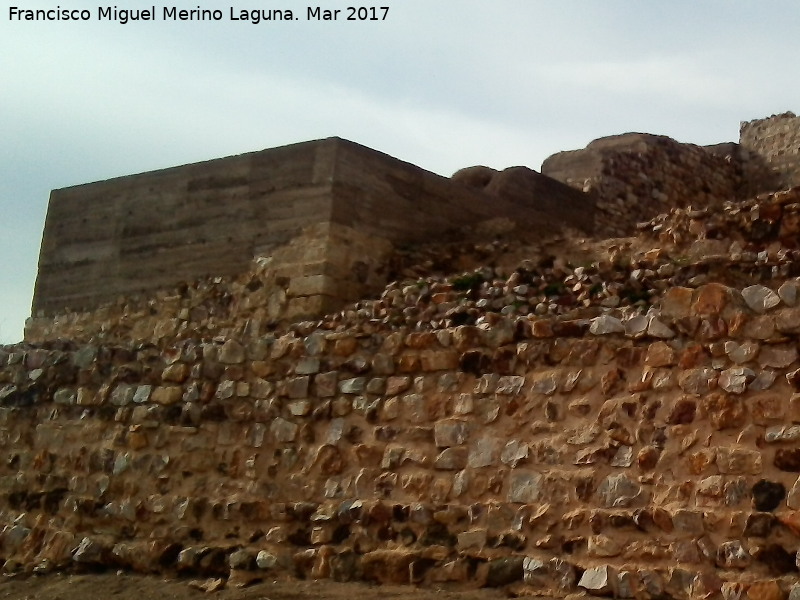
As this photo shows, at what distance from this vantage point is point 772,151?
51.2 feet

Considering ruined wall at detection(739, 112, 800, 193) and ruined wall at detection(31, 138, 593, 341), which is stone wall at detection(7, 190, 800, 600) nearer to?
ruined wall at detection(31, 138, 593, 341)

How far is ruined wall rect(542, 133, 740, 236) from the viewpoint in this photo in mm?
11766

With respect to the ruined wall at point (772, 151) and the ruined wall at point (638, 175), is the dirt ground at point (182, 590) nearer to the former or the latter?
the ruined wall at point (638, 175)

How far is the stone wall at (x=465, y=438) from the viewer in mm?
4379

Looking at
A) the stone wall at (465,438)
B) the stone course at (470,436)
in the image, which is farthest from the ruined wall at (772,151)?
the stone wall at (465,438)

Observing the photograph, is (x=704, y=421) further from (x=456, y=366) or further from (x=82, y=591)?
(x=82, y=591)

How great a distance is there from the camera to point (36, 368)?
281 inches

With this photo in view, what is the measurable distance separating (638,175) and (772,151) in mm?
4125

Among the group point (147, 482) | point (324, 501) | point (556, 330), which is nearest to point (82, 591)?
point (147, 482)

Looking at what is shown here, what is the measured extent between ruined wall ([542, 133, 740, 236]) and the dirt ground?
6808 millimetres

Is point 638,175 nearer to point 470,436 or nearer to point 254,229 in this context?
point 254,229

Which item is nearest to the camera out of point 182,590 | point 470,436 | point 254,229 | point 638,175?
point 470,436

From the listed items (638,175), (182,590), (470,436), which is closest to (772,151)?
(638,175)

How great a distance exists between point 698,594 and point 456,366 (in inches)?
70.5
